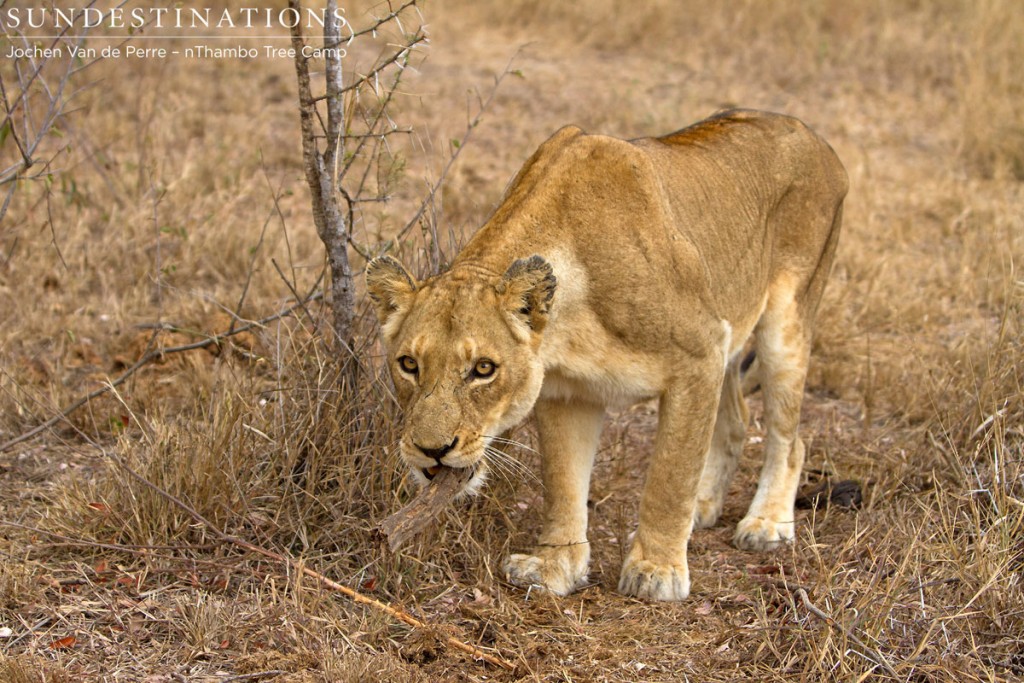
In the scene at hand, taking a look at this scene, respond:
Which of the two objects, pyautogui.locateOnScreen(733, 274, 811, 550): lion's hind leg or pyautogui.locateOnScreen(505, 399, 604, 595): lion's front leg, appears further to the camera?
pyautogui.locateOnScreen(733, 274, 811, 550): lion's hind leg

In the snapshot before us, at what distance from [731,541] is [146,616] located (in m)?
2.39

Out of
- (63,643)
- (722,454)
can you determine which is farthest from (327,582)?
(722,454)

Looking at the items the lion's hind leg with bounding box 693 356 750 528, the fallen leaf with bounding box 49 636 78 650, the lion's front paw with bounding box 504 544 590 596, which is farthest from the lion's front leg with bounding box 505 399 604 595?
the fallen leaf with bounding box 49 636 78 650

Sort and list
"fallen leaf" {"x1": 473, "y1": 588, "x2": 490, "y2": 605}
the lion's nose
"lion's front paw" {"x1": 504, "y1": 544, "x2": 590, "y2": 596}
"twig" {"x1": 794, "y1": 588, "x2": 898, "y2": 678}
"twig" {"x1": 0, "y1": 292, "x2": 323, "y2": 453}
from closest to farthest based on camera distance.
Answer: "twig" {"x1": 794, "y1": 588, "x2": 898, "y2": 678} < the lion's nose < "fallen leaf" {"x1": 473, "y1": 588, "x2": 490, "y2": 605} < "lion's front paw" {"x1": 504, "y1": 544, "x2": 590, "y2": 596} < "twig" {"x1": 0, "y1": 292, "x2": 323, "y2": 453}

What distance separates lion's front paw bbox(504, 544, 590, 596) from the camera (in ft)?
15.3

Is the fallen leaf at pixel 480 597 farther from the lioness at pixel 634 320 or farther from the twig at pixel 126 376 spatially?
the twig at pixel 126 376

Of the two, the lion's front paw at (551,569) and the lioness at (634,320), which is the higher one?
the lioness at (634,320)

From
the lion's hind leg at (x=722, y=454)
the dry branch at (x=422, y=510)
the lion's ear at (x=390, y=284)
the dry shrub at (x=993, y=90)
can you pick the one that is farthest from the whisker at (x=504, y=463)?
the dry shrub at (x=993, y=90)

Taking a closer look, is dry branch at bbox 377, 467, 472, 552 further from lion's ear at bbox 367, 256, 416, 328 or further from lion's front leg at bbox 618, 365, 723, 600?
lion's front leg at bbox 618, 365, 723, 600

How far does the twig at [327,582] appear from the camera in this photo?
13.4ft

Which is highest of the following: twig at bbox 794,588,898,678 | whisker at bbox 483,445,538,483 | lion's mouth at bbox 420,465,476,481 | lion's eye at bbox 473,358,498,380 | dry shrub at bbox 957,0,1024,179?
dry shrub at bbox 957,0,1024,179

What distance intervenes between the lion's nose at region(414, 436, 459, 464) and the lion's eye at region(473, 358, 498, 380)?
22 centimetres

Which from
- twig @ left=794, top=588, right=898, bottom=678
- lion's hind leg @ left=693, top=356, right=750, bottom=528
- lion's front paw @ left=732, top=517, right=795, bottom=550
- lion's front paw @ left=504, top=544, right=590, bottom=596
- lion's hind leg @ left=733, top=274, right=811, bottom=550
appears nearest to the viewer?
twig @ left=794, top=588, right=898, bottom=678

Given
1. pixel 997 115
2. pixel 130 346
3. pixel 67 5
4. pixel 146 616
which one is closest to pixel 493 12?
pixel 67 5
